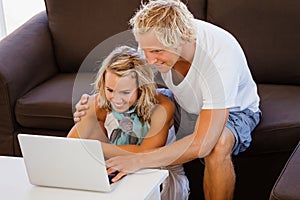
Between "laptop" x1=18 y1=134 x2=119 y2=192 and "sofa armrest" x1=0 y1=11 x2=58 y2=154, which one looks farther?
"sofa armrest" x1=0 y1=11 x2=58 y2=154

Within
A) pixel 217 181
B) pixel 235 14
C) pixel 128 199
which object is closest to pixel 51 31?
pixel 235 14

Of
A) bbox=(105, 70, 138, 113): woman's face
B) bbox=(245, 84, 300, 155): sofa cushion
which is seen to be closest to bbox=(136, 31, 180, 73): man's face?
bbox=(105, 70, 138, 113): woman's face

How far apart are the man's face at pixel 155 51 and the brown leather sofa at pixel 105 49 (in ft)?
0.83

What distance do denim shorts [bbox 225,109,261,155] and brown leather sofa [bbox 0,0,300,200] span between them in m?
0.05

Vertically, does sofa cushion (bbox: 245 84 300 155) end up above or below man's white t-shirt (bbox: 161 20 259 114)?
below

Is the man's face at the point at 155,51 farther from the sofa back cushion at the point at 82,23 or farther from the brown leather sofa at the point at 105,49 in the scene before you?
the sofa back cushion at the point at 82,23

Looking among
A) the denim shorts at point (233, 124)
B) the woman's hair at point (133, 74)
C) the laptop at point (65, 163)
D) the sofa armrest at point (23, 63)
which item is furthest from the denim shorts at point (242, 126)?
the sofa armrest at point (23, 63)

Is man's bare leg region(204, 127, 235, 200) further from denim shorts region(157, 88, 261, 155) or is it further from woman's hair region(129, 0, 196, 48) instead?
woman's hair region(129, 0, 196, 48)

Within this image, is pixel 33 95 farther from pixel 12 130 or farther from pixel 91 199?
pixel 91 199

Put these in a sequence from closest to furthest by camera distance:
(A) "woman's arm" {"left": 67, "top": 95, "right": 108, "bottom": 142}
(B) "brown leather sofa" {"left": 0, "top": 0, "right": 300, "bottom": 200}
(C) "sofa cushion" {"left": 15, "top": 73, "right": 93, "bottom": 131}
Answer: (A) "woman's arm" {"left": 67, "top": 95, "right": 108, "bottom": 142} < (B) "brown leather sofa" {"left": 0, "top": 0, "right": 300, "bottom": 200} < (C) "sofa cushion" {"left": 15, "top": 73, "right": 93, "bottom": 131}

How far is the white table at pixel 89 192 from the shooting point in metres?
1.77

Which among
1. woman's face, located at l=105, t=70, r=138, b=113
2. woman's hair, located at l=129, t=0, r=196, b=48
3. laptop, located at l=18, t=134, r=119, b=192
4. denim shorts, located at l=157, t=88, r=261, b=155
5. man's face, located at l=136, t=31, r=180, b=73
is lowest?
denim shorts, located at l=157, t=88, r=261, b=155

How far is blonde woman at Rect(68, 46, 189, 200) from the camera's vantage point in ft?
6.48

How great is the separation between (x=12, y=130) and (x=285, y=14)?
1255 millimetres
